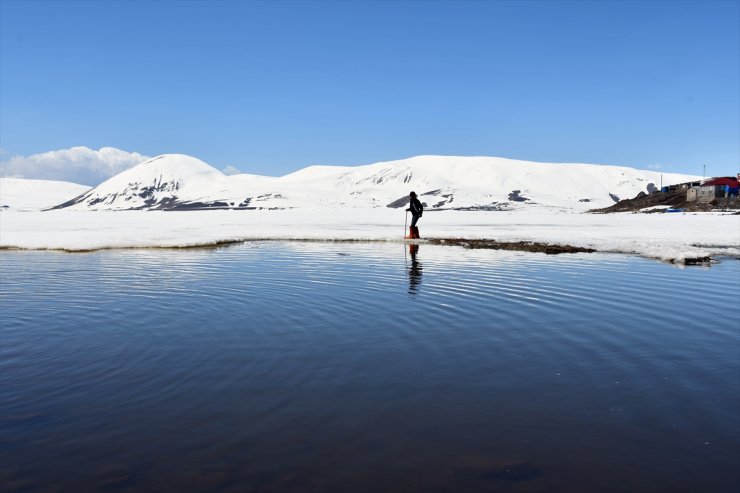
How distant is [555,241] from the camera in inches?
1457

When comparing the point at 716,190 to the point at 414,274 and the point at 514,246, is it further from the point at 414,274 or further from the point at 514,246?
the point at 414,274

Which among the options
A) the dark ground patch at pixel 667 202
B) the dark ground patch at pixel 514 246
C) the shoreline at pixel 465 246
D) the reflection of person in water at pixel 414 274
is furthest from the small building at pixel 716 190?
the reflection of person in water at pixel 414 274

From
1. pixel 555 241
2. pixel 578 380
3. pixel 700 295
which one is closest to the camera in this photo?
pixel 578 380

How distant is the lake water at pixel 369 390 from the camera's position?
19.5 feet

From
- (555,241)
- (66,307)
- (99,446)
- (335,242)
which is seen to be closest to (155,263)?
(66,307)

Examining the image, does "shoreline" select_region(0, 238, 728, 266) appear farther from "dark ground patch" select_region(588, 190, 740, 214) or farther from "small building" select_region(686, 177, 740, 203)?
"small building" select_region(686, 177, 740, 203)

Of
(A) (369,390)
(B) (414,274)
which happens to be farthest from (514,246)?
(A) (369,390)

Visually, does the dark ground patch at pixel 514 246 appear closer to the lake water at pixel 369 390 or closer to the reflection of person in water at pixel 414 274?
the reflection of person in water at pixel 414 274

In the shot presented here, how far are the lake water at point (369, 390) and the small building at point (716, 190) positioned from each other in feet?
420

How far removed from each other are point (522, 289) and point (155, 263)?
16.6 meters

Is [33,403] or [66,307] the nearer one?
[33,403]

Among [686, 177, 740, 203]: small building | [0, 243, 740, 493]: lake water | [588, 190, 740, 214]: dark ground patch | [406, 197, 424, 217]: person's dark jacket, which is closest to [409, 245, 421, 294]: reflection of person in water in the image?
[0, 243, 740, 493]: lake water

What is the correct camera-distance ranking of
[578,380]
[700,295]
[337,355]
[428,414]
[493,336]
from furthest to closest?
1. [700,295]
2. [493,336]
3. [337,355]
4. [578,380]
5. [428,414]

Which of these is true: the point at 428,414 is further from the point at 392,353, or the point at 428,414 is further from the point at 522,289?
the point at 522,289
